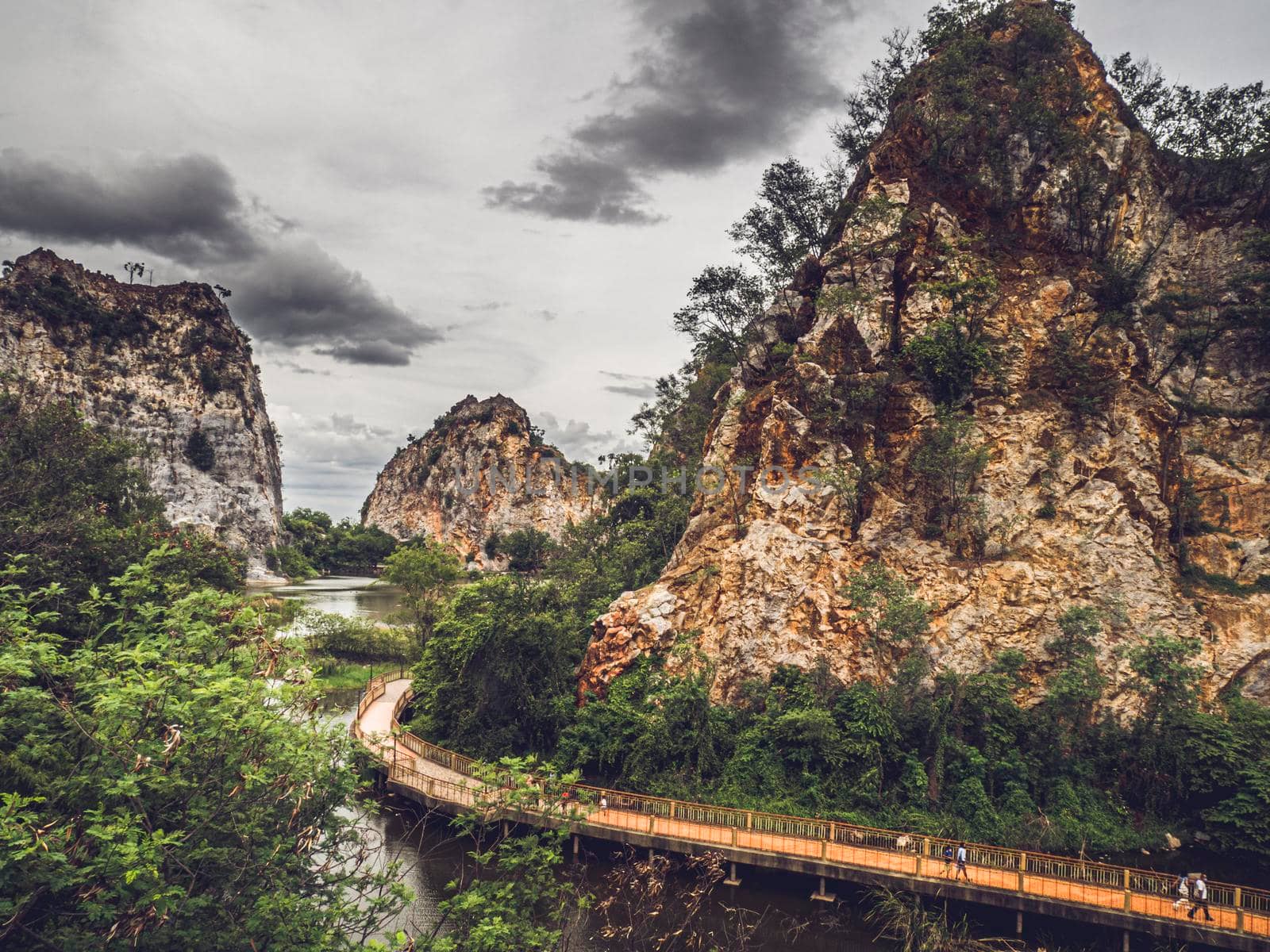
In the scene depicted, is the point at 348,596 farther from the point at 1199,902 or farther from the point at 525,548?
the point at 1199,902

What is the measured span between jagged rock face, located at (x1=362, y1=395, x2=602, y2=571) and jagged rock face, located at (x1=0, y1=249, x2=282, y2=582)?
91.0ft

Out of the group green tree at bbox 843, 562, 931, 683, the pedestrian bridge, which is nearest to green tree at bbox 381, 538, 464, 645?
the pedestrian bridge

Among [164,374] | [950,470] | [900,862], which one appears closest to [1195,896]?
[900,862]

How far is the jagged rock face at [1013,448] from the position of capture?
2423 centimetres

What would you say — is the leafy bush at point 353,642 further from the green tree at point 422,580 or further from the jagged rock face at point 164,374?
the jagged rock face at point 164,374

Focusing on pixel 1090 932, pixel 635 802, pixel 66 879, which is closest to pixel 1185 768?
pixel 1090 932

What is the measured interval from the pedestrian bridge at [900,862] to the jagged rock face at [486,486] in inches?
3489

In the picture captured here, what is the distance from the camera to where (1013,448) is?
26234mm

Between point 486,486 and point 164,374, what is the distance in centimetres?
4685

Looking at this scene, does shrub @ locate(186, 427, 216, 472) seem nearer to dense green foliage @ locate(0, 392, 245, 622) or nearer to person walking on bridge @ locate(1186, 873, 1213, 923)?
dense green foliage @ locate(0, 392, 245, 622)

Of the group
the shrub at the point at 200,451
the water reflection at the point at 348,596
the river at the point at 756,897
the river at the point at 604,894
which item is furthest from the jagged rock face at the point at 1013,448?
the shrub at the point at 200,451

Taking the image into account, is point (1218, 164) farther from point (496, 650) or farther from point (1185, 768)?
point (496, 650)

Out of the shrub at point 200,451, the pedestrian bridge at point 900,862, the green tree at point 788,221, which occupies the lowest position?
the pedestrian bridge at point 900,862

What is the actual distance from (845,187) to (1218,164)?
52.6 feet
